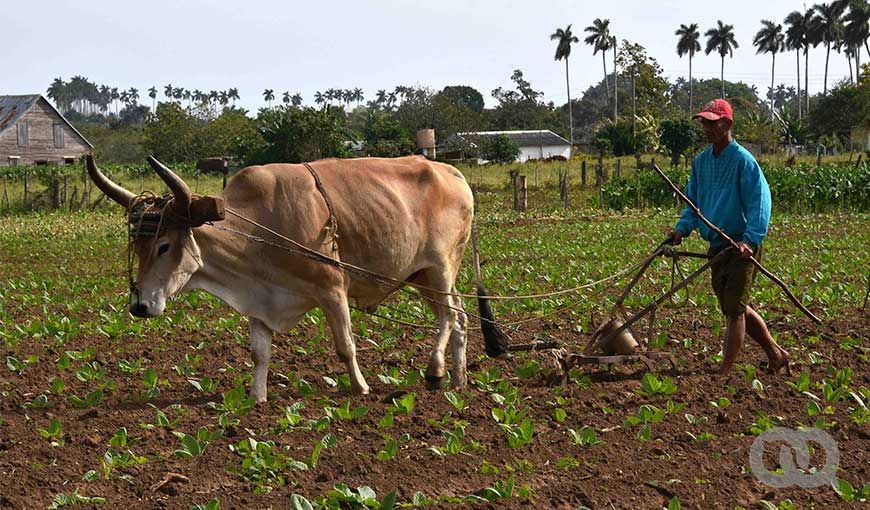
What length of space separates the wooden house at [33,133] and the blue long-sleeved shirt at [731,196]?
58.4 metres

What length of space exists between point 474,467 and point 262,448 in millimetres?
1145

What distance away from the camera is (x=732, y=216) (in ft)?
25.3

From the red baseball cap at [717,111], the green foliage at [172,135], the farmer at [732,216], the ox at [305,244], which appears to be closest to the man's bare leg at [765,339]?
the farmer at [732,216]

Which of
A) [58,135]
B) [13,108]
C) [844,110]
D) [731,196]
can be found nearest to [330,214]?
[731,196]

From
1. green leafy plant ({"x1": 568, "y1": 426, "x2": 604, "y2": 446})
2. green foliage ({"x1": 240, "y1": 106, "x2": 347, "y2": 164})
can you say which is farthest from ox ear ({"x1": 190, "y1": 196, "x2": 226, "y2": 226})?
green foliage ({"x1": 240, "y1": 106, "x2": 347, "y2": 164})

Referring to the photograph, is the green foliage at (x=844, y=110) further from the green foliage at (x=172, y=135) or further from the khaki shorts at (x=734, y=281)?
the khaki shorts at (x=734, y=281)

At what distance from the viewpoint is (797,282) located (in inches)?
537

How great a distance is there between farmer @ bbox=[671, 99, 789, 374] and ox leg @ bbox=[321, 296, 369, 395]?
2.32 m

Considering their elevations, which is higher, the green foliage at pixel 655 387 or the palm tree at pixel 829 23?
the palm tree at pixel 829 23

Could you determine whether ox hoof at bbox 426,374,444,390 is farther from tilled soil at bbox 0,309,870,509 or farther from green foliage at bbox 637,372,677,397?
green foliage at bbox 637,372,677,397

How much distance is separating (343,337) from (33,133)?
197 feet

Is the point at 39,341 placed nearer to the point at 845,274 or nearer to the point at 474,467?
the point at 474,467

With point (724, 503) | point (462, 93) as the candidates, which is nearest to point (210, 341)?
point (724, 503)

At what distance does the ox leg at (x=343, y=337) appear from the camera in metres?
7.80
